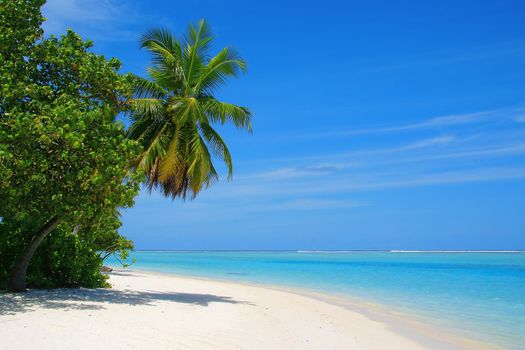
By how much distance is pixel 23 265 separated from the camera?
10.8m

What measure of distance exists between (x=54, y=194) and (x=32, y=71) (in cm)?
287

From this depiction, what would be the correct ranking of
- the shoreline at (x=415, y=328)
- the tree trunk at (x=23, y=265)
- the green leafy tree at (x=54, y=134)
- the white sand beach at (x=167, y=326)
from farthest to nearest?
the tree trunk at (x=23, y=265) → the shoreline at (x=415, y=328) → the green leafy tree at (x=54, y=134) → the white sand beach at (x=167, y=326)

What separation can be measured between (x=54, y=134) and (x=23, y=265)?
12.3 ft

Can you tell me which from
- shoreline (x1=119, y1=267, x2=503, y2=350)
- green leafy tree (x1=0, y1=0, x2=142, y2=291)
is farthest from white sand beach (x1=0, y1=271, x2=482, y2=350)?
green leafy tree (x1=0, y1=0, x2=142, y2=291)

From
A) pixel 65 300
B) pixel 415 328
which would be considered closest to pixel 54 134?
pixel 65 300

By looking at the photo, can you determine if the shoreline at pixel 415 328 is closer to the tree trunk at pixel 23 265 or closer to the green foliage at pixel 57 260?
the green foliage at pixel 57 260

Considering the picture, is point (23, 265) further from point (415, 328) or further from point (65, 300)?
point (415, 328)

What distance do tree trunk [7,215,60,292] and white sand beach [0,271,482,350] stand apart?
358 mm

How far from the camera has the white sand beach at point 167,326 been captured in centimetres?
681

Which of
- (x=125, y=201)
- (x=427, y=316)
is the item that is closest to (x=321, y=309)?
(x=427, y=316)

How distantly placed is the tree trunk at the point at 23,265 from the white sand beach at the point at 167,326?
358 mm

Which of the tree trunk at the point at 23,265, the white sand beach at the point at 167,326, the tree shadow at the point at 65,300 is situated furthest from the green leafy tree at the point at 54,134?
the white sand beach at the point at 167,326

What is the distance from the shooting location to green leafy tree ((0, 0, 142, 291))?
29.1 ft

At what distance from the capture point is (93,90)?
35.9 feet
